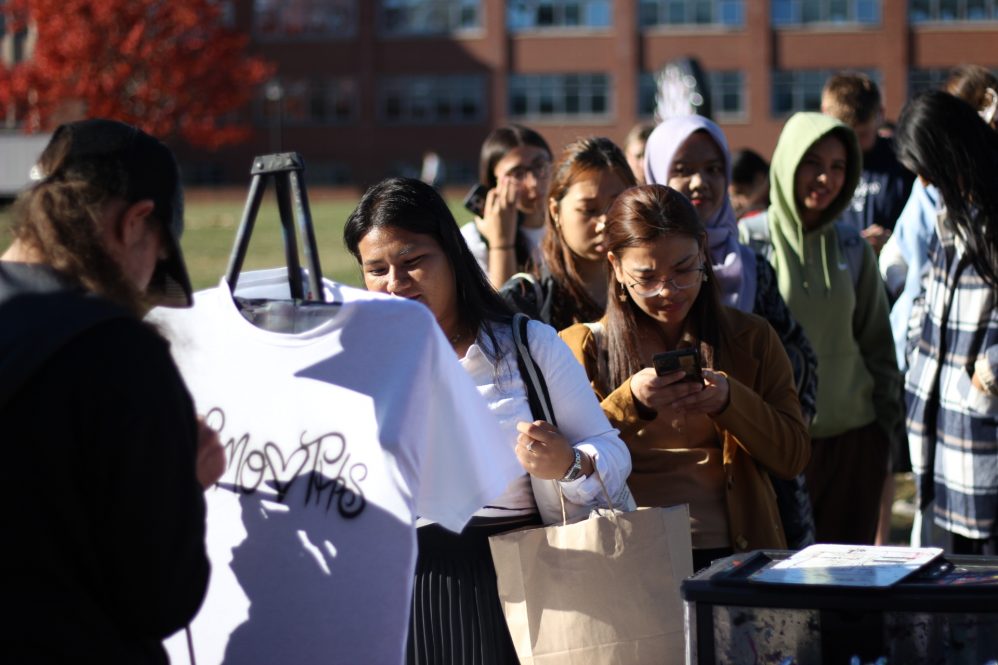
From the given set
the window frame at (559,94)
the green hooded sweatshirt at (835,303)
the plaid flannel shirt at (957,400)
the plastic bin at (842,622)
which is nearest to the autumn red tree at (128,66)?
the window frame at (559,94)

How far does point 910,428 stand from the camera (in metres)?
4.55

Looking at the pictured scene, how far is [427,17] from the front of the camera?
53188mm

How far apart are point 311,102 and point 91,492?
5309 centimetres

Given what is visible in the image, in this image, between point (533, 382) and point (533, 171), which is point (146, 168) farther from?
point (533, 171)

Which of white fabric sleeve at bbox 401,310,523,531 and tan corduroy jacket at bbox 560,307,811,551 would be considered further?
tan corduroy jacket at bbox 560,307,811,551

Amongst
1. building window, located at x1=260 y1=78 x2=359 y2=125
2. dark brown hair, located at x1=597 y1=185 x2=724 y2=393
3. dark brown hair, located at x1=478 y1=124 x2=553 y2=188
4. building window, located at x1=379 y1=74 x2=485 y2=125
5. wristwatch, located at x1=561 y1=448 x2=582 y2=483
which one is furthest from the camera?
building window, located at x1=260 y1=78 x2=359 y2=125

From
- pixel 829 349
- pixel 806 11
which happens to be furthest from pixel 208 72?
pixel 829 349

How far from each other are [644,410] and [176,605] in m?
1.72

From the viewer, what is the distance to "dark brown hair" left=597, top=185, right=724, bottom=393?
353 centimetres

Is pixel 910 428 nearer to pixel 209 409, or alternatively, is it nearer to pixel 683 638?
pixel 683 638

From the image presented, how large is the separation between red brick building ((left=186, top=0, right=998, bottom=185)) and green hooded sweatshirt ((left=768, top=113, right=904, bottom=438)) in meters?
46.1

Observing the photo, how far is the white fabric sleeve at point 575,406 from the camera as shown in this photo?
3.03 m

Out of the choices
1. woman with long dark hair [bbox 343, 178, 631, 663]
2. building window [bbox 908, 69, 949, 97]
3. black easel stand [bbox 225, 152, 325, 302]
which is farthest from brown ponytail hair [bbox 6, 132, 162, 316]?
building window [bbox 908, 69, 949, 97]

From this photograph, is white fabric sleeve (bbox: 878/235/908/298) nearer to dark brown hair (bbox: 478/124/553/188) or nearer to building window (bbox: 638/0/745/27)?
dark brown hair (bbox: 478/124/553/188)
